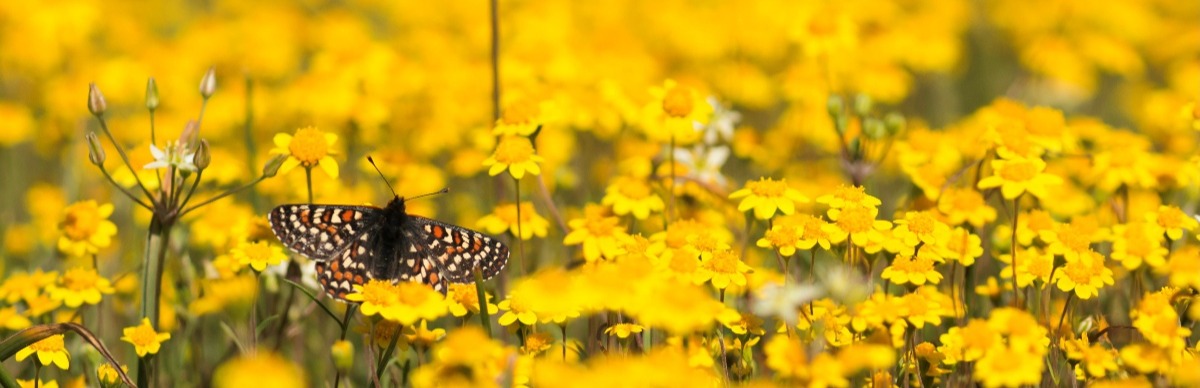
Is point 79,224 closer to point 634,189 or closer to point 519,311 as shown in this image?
point 519,311

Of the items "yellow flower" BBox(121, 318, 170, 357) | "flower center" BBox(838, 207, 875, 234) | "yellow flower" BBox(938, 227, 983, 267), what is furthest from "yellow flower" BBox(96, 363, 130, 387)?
"yellow flower" BBox(938, 227, 983, 267)


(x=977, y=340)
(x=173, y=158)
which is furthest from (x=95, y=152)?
(x=977, y=340)

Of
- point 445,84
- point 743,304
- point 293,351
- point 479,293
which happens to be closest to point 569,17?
point 445,84

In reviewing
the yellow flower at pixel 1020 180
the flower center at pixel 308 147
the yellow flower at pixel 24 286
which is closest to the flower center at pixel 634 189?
the flower center at pixel 308 147

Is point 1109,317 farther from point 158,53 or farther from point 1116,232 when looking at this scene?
point 158,53

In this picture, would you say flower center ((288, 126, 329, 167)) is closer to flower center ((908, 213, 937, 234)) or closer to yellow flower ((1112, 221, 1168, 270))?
flower center ((908, 213, 937, 234))

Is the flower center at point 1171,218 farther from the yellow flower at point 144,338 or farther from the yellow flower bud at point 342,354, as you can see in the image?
the yellow flower at point 144,338
